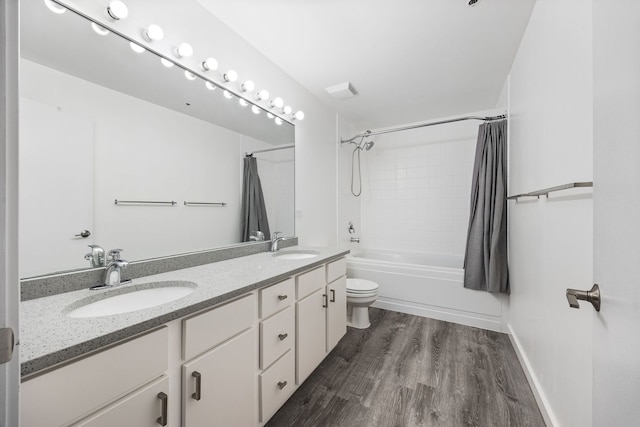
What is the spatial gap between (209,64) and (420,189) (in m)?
2.93

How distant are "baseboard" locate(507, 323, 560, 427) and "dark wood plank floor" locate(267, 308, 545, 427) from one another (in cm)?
4

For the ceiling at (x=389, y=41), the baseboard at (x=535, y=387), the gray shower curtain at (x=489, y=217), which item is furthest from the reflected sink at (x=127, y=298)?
the gray shower curtain at (x=489, y=217)

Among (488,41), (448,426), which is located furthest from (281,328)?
(488,41)

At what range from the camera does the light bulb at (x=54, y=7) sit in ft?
3.22

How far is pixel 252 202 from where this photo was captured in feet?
6.28

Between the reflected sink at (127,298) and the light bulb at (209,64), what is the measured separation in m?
1.27

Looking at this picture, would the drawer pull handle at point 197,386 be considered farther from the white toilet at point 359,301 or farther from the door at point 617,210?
the white toilet at point 359,301

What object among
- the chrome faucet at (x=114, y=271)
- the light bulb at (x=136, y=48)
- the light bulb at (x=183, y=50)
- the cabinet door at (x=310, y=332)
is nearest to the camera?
the chrome faucet at (x=114, y=271)

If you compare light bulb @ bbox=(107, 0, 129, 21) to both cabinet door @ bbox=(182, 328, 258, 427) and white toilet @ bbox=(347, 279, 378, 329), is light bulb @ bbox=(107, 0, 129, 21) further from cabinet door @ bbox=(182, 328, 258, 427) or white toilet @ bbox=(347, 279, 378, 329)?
white toilet @ bbox=(347, 279, 378, 329)

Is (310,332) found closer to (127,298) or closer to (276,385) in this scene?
(276,385)

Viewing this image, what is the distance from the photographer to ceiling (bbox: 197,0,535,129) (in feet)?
5.03

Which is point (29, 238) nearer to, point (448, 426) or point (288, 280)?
point (288, 280)

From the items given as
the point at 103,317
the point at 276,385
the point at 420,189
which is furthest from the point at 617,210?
the point at 420,189

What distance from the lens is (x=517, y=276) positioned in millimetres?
2014
